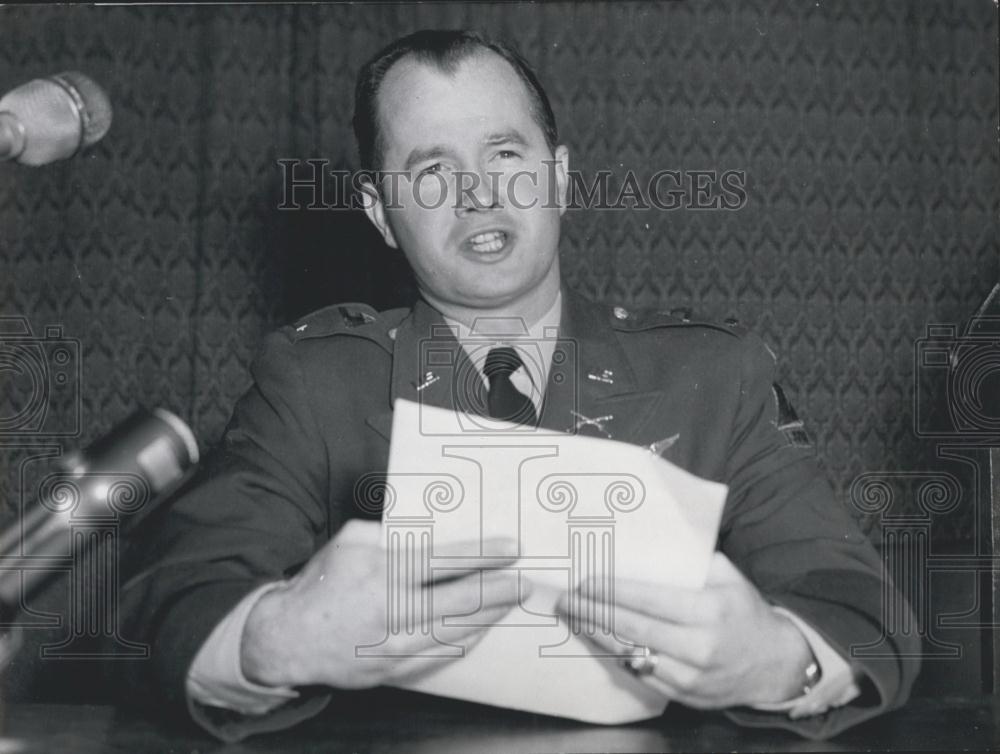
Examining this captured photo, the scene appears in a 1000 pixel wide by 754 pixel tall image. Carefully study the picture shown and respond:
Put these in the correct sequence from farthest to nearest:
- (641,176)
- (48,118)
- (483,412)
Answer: (641,176) → (483,412) → (48,118)

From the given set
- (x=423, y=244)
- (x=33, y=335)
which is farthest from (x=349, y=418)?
(x=33, y=335)

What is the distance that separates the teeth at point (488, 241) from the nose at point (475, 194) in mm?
Answer: 30

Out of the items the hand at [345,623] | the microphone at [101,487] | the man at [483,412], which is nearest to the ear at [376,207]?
the man at [483,412]

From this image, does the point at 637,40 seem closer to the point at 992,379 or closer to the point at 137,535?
the point at 992,379

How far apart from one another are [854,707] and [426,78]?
0.75 meters

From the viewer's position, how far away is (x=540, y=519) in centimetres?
92

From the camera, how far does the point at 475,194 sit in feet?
3.63

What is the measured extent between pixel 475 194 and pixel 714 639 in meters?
0.51

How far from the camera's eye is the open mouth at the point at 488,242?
112 cm

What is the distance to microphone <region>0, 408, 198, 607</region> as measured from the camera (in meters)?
1.05

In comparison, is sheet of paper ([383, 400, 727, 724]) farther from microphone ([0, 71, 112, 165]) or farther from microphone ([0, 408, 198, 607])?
microphone ([0, 71, 112, 165])

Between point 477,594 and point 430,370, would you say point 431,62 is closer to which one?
point 430,370

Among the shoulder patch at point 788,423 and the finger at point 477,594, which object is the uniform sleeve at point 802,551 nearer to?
the shoulder patch at point 788,423

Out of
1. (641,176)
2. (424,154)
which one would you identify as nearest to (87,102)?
(424,154)
